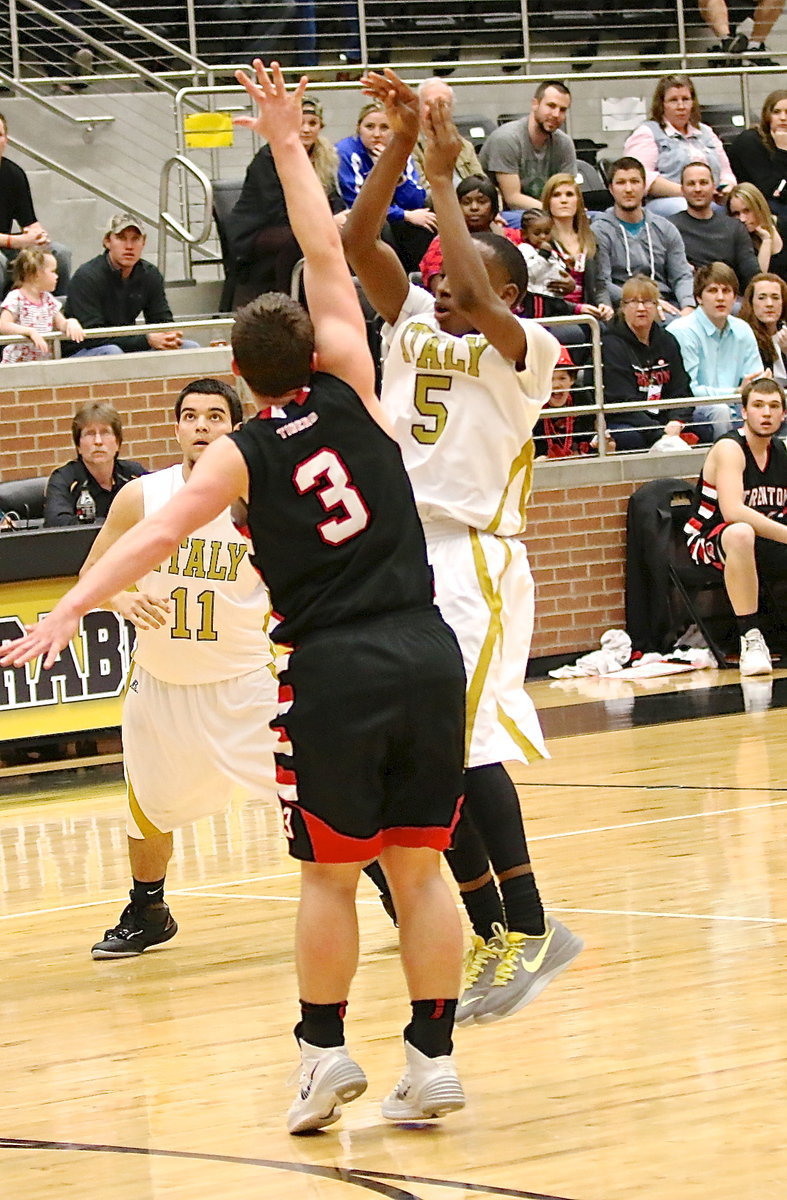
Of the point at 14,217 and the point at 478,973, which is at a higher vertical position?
the point at 14,217

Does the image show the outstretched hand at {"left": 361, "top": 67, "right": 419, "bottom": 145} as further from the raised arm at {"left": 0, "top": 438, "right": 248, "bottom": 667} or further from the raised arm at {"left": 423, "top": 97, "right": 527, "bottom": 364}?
the raised arm at {"left": 0, "top": 438, "right": 248, "bottom": 667}

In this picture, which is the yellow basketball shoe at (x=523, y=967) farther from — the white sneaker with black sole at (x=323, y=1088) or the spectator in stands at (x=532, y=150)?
the spectator in stands at (x=532, y=150)

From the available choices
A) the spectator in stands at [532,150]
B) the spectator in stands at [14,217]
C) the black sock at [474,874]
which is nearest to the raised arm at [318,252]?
the black sock at [474,874]

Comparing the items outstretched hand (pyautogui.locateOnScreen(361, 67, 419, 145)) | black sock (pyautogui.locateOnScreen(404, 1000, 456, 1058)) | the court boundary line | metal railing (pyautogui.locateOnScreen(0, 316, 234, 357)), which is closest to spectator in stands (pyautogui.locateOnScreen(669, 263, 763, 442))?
metal railing (pyautogui.locateOnScreen(0, 316, 234, 357))

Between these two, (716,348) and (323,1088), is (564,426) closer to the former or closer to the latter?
(716,348)

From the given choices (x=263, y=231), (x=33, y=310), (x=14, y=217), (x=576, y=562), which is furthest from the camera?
(x=576, y=562)

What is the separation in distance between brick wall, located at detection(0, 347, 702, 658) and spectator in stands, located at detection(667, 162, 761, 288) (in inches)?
86.9

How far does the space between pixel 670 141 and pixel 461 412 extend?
37.1ft

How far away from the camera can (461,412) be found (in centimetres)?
462

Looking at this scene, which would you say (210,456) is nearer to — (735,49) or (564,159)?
(564,159)

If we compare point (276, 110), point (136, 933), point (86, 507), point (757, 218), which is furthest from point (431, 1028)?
point (757, 218)

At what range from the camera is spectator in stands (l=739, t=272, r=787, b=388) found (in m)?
13.7

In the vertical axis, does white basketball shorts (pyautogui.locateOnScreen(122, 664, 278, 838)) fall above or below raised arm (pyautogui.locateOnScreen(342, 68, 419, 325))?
below

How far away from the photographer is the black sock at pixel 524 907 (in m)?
4.40
